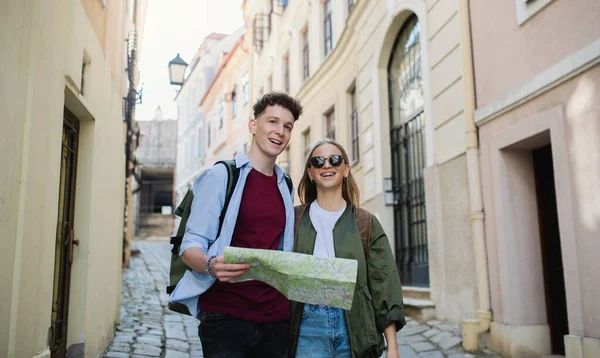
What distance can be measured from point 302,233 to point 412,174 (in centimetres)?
705

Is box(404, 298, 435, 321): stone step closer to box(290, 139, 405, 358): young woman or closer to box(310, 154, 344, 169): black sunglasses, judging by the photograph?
box(290, 139, 405, 358): young woman

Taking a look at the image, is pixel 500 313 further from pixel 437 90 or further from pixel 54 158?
pixel 54 158

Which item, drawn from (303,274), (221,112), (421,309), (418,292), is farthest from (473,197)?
(221,112)

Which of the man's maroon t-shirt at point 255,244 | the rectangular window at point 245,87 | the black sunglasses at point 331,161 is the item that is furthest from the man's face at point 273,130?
the rectangular window at point 245,87

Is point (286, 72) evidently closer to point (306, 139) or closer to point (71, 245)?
point (306, 139)

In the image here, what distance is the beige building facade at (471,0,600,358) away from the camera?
522 centimetres

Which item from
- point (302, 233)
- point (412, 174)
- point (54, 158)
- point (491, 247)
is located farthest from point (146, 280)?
point (302, 233)

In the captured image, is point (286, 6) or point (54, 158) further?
point (286, 6)

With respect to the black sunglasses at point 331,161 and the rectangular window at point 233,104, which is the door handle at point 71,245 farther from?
the rectangular window at point 233,104

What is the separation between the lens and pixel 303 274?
94.6 inches

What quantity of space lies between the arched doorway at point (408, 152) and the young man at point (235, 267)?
274 inches

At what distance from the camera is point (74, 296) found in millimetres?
5777

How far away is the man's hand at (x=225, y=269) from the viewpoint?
2.33 meters

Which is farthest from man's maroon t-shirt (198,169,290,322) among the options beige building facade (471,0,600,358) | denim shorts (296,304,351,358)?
beige building facade (471,0,600,358)
